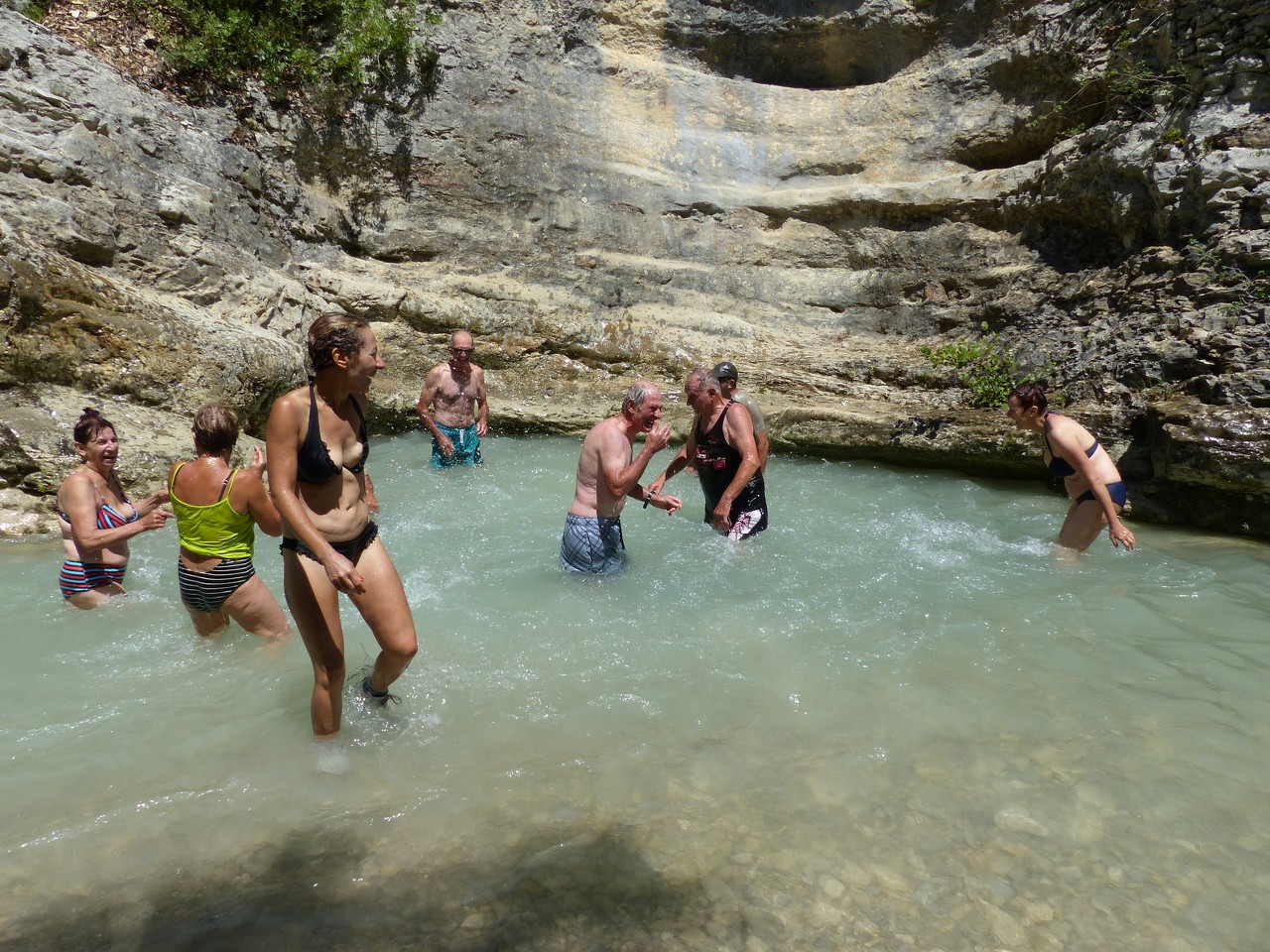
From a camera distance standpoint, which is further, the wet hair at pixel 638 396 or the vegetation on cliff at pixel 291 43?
the vegetation on cliff at pixel 291 43

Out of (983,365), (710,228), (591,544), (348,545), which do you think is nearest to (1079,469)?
(591,544)

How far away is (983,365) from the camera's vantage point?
902cm

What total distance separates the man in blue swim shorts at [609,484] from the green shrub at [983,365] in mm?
5200

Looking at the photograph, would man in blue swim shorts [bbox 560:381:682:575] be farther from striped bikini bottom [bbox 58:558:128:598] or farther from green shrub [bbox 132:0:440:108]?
green shrub [bbox 132:0:440:108]

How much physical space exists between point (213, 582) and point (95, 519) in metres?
0.96

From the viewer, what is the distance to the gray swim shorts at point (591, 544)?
5141mm

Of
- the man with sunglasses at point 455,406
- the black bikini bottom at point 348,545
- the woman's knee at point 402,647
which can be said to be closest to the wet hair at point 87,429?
the black bikini bottom at point 348,545

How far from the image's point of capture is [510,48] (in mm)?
10945

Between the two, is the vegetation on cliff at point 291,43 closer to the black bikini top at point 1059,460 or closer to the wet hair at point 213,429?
the wet hair at point 213,429

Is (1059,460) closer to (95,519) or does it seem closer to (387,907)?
(387,907)

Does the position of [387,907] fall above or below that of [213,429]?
below

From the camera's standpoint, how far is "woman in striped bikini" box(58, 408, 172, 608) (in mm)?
4402

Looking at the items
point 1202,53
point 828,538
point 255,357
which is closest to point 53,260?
point 255,357

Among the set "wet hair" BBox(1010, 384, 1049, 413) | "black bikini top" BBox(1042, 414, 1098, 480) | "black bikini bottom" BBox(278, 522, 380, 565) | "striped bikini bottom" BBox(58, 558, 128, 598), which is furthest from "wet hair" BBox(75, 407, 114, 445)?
"black bikini top" BBox(1042, 414, 1098, 480)
